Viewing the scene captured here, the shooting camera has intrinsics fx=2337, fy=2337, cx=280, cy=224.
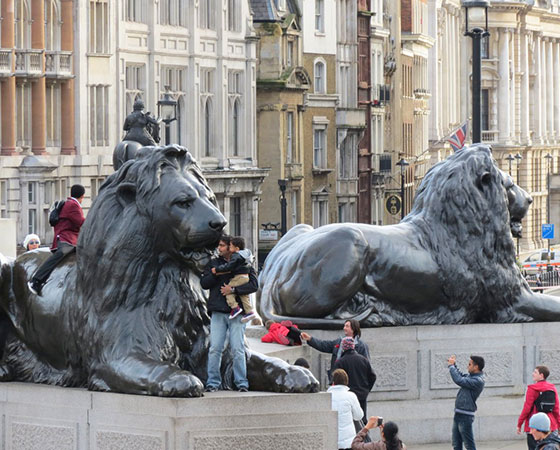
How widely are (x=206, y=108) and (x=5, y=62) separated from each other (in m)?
16.1

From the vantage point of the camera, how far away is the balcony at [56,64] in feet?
195

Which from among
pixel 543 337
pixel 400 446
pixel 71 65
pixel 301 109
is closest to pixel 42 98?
pixel 71 65

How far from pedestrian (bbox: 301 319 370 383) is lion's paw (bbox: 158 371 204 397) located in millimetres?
4744

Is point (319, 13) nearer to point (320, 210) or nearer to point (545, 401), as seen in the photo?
point (320, 210)

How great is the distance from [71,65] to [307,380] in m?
46.2

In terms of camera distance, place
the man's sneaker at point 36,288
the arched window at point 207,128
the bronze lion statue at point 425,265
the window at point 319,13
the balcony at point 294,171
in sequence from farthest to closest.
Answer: the window at point 319,13, the balcony at point 294,171, the arched window at point 207,128, the bronze lion statue at point 425,265, the man's sneaker at point 36,288

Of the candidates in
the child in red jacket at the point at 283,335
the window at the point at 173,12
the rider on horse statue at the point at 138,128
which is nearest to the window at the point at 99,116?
the window at the point at 173,12

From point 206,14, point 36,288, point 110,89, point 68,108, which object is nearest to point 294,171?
point 206,14

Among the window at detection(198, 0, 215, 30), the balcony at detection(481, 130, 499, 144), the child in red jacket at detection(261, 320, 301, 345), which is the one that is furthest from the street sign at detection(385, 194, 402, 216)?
the child in red jacket at detection(261, 320, 301, 345)

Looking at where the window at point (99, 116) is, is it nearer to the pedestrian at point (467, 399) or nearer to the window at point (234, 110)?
the window at point (234, 110)

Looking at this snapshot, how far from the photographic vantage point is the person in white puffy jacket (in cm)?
1736

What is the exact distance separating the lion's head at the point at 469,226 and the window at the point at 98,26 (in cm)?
4104

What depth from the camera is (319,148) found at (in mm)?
84688

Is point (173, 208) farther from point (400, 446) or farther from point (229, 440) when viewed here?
point (400, 446)
